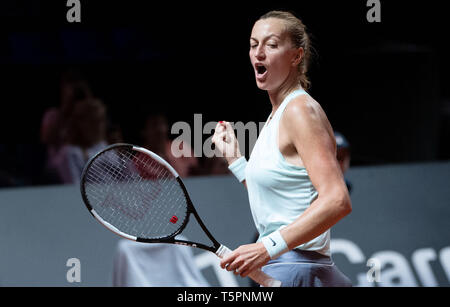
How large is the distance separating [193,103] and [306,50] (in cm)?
252

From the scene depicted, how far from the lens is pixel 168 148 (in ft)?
12.2

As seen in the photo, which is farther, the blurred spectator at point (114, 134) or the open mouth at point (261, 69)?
the blurred spectator at point (114, 134)

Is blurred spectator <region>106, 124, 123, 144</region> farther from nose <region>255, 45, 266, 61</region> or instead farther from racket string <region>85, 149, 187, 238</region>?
nose <region>255, 45, 266, 61</region>

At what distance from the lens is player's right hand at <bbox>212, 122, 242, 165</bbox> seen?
1.83 meters

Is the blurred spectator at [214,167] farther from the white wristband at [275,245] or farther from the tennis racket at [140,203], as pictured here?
the white wristband at [275,245]

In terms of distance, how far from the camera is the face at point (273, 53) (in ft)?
5.32

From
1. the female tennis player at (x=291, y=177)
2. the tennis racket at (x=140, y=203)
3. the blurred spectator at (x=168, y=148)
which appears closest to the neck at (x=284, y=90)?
the female tennis player at (x=291, y=177)

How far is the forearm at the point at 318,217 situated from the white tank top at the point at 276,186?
0.32ft

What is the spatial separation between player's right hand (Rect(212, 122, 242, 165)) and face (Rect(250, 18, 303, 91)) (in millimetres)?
235

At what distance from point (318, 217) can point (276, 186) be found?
0.15m

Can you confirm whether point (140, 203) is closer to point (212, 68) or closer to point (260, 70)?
point (260, 70)

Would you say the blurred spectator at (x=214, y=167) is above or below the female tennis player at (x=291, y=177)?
below

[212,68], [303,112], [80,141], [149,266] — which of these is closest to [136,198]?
[149,266]

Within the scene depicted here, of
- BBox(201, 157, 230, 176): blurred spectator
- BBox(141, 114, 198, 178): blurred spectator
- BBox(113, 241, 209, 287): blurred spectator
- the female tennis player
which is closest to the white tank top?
the female tennis player
